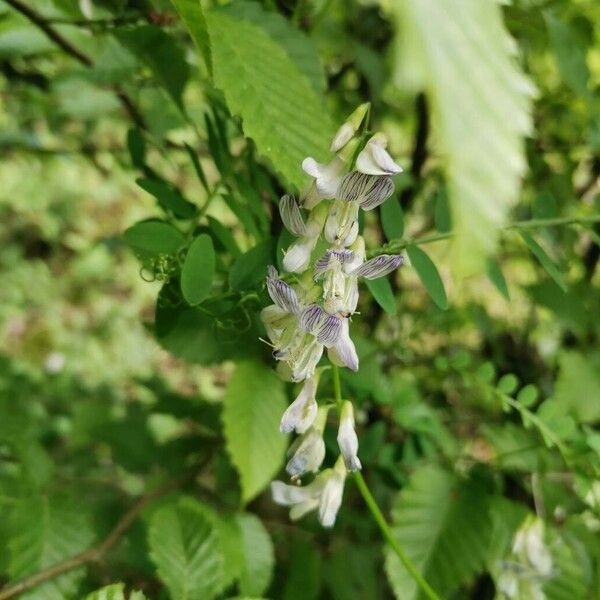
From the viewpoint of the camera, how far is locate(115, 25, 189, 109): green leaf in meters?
0.53

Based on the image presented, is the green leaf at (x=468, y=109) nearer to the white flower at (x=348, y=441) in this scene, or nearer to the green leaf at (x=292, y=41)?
the white flower at (x=348, y=441)

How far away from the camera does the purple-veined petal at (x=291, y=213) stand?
1.34 ft

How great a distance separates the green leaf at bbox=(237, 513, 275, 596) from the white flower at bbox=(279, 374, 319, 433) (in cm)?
33

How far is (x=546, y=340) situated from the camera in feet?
3.89

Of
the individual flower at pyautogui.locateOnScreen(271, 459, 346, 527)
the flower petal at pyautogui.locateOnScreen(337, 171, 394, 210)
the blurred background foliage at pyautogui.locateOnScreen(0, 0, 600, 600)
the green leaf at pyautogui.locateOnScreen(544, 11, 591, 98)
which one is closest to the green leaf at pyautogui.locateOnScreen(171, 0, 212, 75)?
the blurred background foliage at pyautogui.locateOnScreen(0, 0, 600, 600)

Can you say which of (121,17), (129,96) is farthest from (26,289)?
(121,17)

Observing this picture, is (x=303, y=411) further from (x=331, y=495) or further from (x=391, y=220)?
(x=391, y=220)

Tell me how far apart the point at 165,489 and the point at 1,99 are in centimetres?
75

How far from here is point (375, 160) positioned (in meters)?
0.37

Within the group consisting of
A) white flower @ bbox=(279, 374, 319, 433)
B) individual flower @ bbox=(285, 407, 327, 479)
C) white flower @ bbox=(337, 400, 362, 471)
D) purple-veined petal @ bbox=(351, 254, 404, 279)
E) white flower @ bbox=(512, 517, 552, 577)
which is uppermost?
purple-veined petal @ bbox=(351, 254, 404, 279)

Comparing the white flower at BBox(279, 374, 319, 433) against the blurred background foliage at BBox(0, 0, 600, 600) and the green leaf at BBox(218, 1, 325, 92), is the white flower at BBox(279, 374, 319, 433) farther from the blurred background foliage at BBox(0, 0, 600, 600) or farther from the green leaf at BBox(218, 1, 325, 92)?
the green leaf at BBox(218, 1, 325, 92)

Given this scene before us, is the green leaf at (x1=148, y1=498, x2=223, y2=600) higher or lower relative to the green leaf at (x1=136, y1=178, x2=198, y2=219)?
lower

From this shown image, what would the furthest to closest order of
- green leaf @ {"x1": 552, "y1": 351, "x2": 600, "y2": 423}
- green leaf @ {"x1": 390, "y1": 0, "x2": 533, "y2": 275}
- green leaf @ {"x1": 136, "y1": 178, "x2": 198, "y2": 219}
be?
green leaf @ {"x1": 552, "y1": 351, "x2": 600, "y2": 423}, green leaf @ {"x1": 136, "y1": 178, "x2": 198, "y2": 219}, green leaf @ {"x1": 390, "y1": 0, "x2": 533, "y2": 275}

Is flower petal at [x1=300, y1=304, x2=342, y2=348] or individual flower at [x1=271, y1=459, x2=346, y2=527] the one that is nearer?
flower petal at [x1=300, y1=304, x2=342, y2=348]
